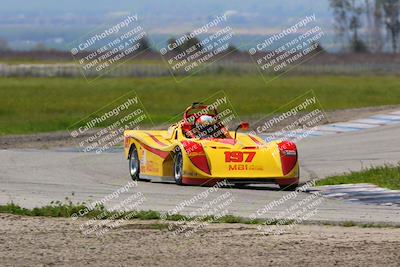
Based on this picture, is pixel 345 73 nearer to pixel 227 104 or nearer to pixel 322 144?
pixel 227 104

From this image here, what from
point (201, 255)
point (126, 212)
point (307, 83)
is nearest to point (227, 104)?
point (307, 83)

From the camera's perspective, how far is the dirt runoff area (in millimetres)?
11570

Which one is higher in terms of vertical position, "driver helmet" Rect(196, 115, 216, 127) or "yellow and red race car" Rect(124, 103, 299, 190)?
"driver helmet" Rect(196, 115, 216, 127)

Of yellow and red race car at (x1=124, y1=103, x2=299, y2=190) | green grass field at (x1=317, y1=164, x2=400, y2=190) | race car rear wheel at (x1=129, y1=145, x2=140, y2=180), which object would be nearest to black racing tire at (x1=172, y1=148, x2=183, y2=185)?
yellow and red race car at (x1=124, y1=103, x2=299, y2=190)

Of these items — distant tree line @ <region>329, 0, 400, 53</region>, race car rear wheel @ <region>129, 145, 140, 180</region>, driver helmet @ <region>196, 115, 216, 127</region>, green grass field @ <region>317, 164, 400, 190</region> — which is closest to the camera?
green grass field @ <region>317, 164, 400, 190</region>

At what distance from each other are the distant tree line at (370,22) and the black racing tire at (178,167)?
2326 inches

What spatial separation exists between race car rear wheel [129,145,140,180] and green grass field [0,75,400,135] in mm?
11878

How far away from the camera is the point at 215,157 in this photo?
65.5ft

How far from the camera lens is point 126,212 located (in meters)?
15.2

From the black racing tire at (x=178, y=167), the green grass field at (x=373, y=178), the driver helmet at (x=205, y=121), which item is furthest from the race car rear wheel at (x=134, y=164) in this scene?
the green grass field at (x=373, y=178)

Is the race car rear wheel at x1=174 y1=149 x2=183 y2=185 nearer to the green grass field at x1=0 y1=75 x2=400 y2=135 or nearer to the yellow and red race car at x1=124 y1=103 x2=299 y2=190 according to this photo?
the yellow and red race car at x1=124 y1=103 x2=299 y2=190

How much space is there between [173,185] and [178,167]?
1.02ft

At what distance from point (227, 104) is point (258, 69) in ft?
54.9

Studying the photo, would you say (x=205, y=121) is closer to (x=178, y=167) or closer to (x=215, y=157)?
(x=178, y=167)
